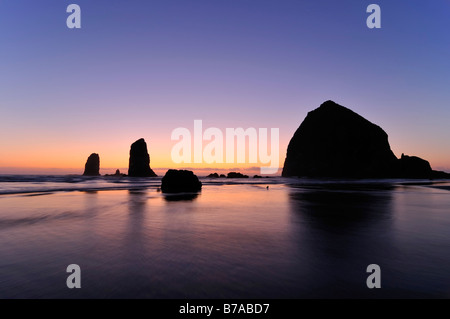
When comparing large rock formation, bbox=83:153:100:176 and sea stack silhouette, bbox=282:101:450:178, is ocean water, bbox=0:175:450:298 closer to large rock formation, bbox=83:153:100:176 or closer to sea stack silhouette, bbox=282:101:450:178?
sea stack silhouette, bbox=282:101:450:178

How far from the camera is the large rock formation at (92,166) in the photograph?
142 metres

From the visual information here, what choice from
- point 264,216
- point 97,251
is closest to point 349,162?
point 264,216

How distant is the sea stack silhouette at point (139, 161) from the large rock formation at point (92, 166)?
1814 inches

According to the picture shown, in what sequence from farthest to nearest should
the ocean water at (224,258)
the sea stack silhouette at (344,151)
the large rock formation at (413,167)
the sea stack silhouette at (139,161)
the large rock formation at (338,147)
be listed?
the sea stack silhouette at (139,161)
the large rock formation at (338,147)
the sea stack silhouette at (344,151)
the large rock formation at (413,167)
the ocean water at (224,258)

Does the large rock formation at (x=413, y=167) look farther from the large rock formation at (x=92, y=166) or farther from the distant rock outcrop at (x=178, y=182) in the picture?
the large rock formation at (x=92, y=166)

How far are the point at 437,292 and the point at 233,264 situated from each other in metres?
3.11

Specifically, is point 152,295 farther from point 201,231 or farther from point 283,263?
point 201,231

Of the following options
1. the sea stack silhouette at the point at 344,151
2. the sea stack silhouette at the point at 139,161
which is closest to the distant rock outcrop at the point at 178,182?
the sea stack silhouette at the point at 139,161

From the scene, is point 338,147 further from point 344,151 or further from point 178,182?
point 178,182

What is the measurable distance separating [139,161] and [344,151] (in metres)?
95.5

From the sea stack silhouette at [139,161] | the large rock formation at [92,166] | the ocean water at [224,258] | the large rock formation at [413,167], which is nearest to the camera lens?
the ocean water at [224,258]

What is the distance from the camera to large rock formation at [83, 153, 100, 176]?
142 meters
